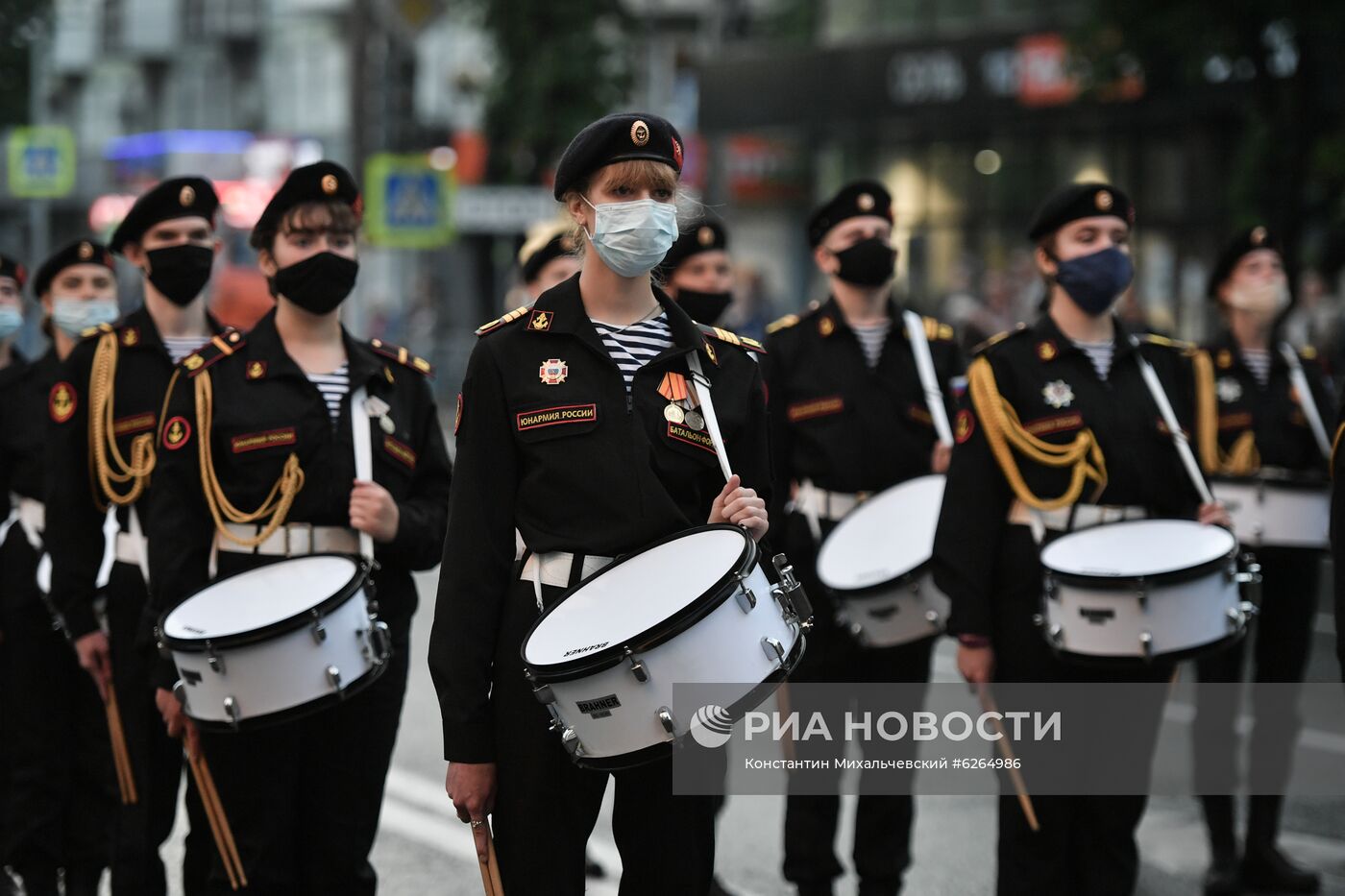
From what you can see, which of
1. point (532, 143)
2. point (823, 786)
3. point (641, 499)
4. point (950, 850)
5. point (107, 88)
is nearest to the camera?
point (641, 499)

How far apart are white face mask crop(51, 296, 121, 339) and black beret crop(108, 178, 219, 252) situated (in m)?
0.94

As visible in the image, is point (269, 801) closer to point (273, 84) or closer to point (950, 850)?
point (950, 850)

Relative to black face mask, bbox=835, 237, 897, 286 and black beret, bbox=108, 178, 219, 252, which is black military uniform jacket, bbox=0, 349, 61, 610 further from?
black face mask, bbox=835, 237, 897, 286

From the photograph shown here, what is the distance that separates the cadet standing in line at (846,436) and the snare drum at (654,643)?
8.42 ft

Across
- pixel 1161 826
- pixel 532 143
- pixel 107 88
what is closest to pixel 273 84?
pixel 107 88

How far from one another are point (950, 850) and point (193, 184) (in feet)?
12.3

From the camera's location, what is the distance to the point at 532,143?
3444 cm

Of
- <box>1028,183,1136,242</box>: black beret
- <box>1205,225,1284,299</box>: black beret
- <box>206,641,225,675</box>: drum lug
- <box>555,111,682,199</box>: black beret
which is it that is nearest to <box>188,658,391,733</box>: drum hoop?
<box>206,641,225,675</box>: drum lug

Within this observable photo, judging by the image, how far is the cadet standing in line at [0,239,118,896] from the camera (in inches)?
251

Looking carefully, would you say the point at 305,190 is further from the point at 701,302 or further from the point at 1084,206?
the point at 1084,206

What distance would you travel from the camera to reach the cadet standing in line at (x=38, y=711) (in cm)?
639

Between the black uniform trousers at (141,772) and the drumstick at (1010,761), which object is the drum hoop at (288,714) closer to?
the black uniform trousers at (141,772)

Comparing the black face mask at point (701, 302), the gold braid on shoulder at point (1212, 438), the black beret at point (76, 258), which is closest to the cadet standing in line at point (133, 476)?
the black beret at point (76, 258)

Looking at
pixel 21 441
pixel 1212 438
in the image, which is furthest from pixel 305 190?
pixel 1212 438
